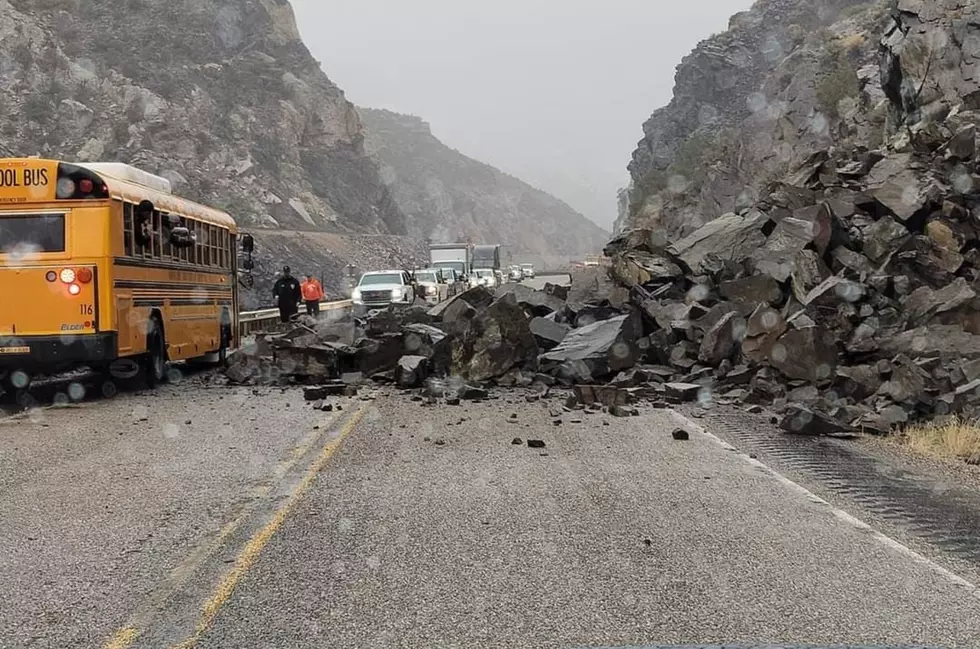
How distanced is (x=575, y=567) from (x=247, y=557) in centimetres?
205

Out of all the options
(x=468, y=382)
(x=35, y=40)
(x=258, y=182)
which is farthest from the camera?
(x=258, y=182)

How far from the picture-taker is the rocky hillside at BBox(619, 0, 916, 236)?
47594mm

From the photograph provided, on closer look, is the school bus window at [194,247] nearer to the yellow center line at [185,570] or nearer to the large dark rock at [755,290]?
the yellow center line at [185,570]

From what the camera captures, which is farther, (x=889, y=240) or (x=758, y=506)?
(x=889, y=240)

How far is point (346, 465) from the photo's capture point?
31.4 feet

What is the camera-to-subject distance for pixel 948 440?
1105cm

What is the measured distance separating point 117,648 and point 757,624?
310 cm

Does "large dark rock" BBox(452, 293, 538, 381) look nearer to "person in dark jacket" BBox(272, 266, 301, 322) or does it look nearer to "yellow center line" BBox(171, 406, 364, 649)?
"yellow center line" BBox(171, 406, 364, 649)

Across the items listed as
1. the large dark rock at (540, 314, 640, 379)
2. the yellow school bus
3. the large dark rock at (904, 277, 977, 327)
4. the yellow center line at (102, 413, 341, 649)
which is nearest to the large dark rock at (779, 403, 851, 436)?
the large dark rock at (540, 314, 640, 379)

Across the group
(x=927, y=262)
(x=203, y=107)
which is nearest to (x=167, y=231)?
(x=927, y=262)

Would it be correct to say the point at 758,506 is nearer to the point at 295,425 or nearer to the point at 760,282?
the point at 295,425

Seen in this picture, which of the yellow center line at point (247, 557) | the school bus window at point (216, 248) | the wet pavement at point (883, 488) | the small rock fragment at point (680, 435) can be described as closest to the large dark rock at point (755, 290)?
the wet pavement at point (883, 488)

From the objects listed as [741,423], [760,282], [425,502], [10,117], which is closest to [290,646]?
[425,502]

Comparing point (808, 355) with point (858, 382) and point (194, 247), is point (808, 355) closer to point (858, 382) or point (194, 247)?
point (858, 382)
